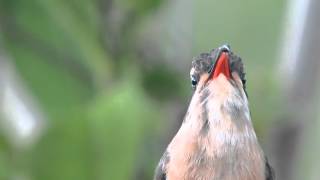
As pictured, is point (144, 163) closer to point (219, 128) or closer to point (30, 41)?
point (30, 41)

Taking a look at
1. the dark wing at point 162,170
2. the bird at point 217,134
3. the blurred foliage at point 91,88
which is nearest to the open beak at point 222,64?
the bird at point 217,134

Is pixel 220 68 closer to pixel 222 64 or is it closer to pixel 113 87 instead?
pixel 222 64

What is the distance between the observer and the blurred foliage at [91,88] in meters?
2.36

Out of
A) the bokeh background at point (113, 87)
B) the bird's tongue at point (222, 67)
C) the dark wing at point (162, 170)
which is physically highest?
the bokeh background at point (113, 87)

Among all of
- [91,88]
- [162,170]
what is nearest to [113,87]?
[91,88]

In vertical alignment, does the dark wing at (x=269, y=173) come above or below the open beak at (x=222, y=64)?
below

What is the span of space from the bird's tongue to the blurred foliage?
17.3 inches

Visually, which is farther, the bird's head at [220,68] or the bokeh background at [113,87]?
the bokeh background at [113,87]

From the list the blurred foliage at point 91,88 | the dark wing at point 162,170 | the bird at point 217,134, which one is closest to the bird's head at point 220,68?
the bird at point 217,134

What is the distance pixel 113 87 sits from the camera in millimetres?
2445

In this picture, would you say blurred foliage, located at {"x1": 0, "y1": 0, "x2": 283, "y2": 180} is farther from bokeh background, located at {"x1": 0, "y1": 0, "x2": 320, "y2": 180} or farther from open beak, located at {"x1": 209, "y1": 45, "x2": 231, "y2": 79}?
open beak, located at {"x1": 209, "y1": 45, "x2": 231, "y2": 79}

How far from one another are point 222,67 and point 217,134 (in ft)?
0.35

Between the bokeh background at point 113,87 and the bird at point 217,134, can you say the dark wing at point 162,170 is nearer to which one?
the bird at point 217,134

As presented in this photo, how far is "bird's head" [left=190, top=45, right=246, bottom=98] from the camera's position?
1.86 metres
